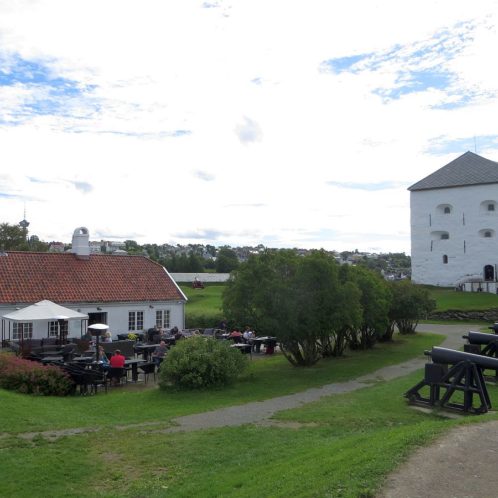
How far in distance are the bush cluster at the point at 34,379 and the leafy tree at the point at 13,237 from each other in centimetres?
4962

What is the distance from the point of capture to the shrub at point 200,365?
53.1 feet

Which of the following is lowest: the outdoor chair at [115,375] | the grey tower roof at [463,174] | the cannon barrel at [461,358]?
the outdoor chair at [115,375]

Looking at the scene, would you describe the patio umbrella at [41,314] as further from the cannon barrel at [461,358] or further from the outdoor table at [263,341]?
the cannon barrel at [461,358]

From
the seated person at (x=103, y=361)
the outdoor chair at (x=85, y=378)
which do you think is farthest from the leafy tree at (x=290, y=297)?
the outdoor chair at (x=85, y=378)

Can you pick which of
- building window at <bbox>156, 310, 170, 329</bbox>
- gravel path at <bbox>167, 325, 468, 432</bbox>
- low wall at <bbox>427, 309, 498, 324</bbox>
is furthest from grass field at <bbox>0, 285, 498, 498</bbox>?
low wall at <bbox>427, 309, 498, 324</bbox>

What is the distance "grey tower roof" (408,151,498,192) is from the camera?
176 ft

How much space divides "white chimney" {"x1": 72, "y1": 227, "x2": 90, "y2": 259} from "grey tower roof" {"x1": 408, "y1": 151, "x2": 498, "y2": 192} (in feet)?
125

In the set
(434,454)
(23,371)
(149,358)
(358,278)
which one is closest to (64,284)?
(149,358)

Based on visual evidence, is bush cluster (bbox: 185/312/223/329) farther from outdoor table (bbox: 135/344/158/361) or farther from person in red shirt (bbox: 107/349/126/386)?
person in red shirt (bbox: 107/349/126/386)

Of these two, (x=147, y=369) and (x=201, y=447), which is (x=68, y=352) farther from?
(x=201, y=447)

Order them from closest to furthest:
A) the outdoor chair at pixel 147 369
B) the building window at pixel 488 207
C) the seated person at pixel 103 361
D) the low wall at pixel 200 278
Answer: the seated person at pixel 103 361, the outdoor chair at pixel 147 369, the building window at pixel 488 207, the low wall at pixel 200 278

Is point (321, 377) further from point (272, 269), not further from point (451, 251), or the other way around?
point (451, 251)

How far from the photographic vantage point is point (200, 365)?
1634cm

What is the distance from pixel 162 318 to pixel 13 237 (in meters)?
39.0
